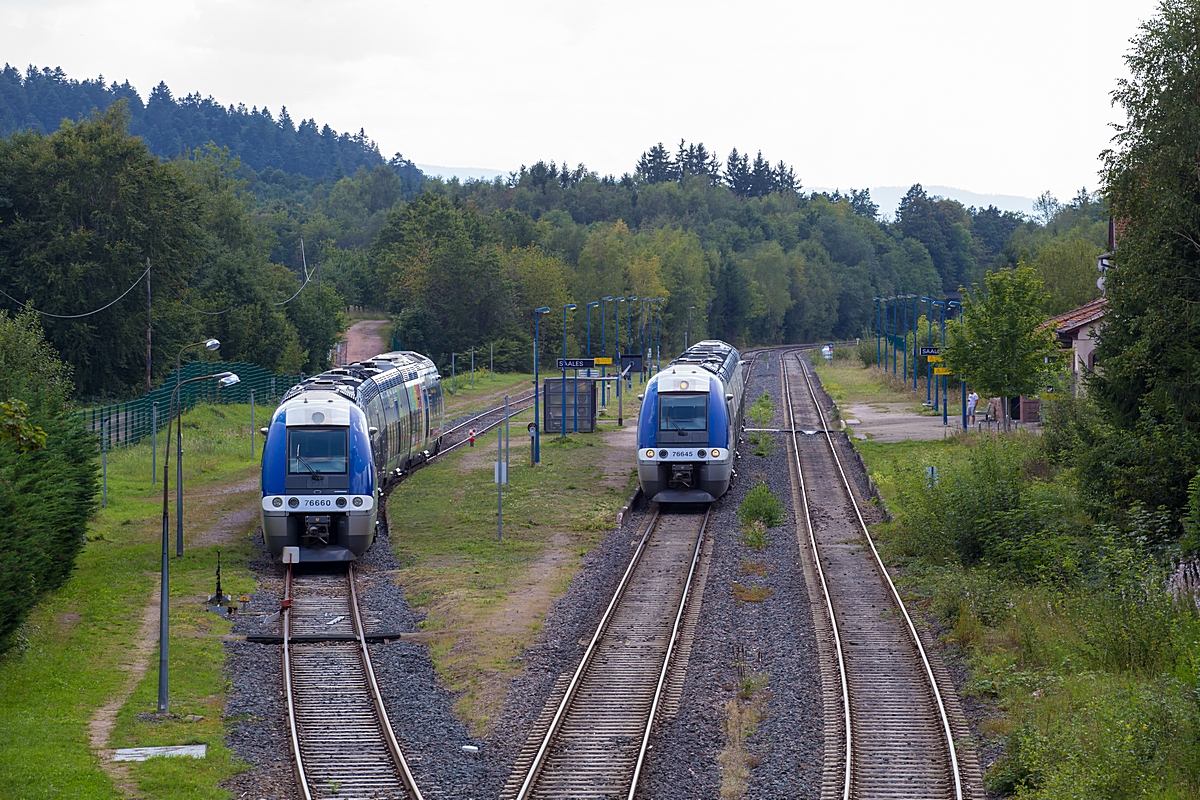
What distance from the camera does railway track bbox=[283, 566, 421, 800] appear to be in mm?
13961

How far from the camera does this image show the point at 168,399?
5109cm

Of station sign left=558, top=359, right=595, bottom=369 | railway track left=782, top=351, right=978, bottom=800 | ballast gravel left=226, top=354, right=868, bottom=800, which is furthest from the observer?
station sign left=558, top=359, right=595, bottom=369

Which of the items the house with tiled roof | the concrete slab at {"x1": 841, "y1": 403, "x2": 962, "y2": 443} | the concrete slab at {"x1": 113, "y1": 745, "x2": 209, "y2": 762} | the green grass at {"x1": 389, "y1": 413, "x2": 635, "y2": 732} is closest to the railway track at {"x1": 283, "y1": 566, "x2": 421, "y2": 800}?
the concrete slab at {"x1": 113, "y1": 745, "x2": 209, "y2": 762}

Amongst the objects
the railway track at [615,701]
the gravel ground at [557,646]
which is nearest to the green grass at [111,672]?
the gravel ground at [557,646]

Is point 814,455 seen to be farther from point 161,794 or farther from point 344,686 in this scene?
point 161,794

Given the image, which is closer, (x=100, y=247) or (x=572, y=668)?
(x=572, y=668)

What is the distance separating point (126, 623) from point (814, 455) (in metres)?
28.4

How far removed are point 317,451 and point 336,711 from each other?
A: 9.38 metres

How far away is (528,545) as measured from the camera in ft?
93.2

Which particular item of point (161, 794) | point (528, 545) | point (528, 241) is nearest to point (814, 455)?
point (528, 545)

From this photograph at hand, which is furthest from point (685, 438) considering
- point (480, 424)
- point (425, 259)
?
point (425, 259)

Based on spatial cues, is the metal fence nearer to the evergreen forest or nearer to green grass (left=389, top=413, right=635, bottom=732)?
the evergreen forest

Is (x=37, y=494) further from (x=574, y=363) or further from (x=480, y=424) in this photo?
(x=480, y=424)

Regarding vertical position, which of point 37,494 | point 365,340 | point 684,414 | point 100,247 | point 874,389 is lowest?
point 37,494
